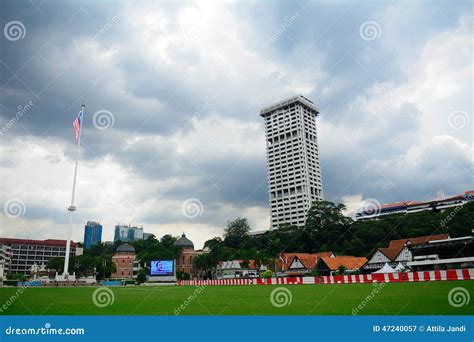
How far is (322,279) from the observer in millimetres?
38875

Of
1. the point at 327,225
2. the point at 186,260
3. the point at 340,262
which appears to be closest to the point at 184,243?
the point at 186,260

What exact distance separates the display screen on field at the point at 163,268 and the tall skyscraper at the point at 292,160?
331 feet

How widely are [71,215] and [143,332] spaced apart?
51816 millimetres

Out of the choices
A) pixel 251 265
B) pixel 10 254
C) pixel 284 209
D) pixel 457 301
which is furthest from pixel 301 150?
pixel 457 301

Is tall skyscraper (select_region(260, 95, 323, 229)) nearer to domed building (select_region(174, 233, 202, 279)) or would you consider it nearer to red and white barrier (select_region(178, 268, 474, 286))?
domed building (select_region(174, 233, 202, 279))

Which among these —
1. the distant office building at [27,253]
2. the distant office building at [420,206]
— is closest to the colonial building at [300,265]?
the distant office building at [420,206]

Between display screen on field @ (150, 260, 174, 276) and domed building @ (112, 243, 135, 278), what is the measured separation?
4866cm

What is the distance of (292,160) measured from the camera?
17400 centimetres

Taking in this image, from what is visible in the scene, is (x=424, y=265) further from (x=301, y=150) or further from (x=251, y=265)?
(x=301, y=150)

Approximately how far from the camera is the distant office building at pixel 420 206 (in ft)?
440
